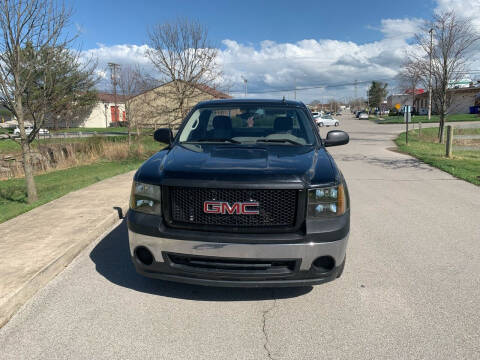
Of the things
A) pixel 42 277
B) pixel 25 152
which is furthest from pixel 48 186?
pixel 42 277

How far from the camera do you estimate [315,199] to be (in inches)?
122

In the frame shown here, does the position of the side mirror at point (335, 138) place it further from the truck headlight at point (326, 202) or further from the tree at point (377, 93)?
the tree at point (377, 93)

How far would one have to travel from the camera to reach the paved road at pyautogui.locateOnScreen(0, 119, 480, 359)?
2715 mm

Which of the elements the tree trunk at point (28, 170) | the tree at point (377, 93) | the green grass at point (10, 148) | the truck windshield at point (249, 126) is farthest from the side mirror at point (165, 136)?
the tree at point (377, 93)

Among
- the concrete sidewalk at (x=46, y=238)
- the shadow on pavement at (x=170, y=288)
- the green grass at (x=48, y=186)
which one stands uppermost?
the concrete sidewalk at (x=46, y=238)

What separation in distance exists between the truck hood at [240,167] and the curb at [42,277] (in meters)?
1.45

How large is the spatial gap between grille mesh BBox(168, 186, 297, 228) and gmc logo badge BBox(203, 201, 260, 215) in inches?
1.1

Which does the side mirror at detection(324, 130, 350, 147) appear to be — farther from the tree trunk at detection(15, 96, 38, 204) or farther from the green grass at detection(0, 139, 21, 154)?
the green grass at detection(0, 139, 21, 154)

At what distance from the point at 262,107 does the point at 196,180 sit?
224 centimetres

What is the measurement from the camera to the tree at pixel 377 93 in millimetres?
102438

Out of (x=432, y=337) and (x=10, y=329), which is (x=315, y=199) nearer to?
(x=432, y=337)

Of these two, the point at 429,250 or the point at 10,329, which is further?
the point at 429,250

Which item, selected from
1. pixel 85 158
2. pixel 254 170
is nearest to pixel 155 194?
pixel 254 170

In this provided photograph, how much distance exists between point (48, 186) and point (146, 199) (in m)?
9.37
